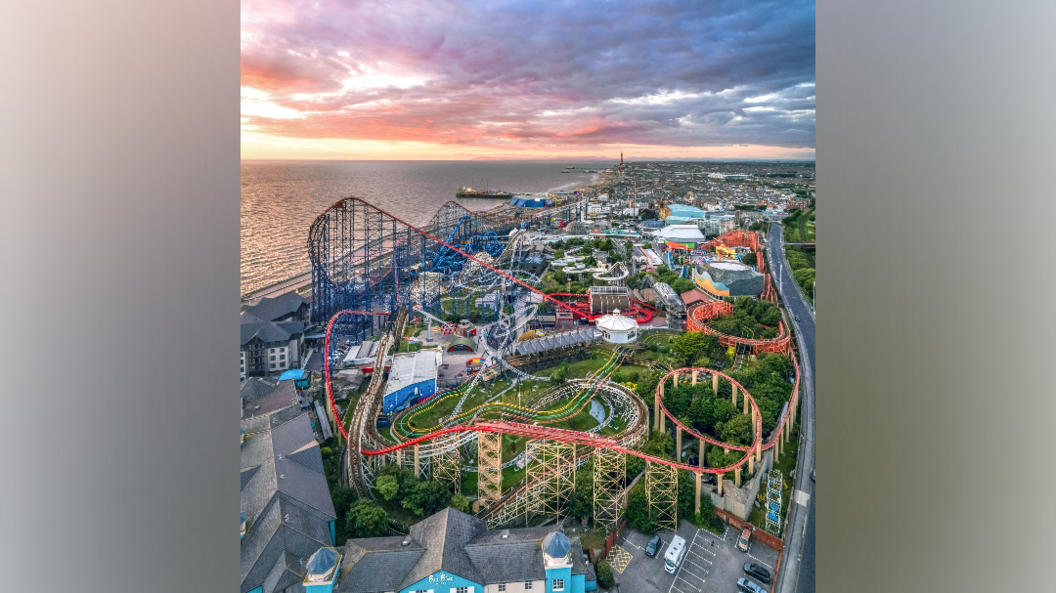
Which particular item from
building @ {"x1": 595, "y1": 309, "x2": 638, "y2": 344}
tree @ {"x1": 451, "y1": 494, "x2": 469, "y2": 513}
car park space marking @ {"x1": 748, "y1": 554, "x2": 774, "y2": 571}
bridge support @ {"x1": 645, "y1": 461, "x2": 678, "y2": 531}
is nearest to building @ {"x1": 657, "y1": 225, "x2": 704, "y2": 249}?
building @ {"x1": 595, "y1": 309, "x2": 638, "y2": 344}

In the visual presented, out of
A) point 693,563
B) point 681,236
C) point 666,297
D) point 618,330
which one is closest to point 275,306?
point 618,330

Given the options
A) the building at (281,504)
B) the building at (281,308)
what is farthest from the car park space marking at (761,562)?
the building at (281,308)

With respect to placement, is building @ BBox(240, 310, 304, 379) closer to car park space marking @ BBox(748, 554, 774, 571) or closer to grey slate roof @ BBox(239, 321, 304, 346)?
grey slate roof @ BBox(239, 321, 304, 346)

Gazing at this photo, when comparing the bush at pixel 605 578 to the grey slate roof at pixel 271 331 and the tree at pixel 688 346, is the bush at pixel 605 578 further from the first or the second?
the grey slate roof at pixel 271 331
